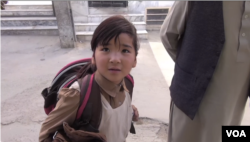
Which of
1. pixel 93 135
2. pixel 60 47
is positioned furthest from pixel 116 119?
pixel 60 47

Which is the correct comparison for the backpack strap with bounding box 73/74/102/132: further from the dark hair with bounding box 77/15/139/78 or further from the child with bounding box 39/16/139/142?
the dark hair with bounding box 77/15/139/78

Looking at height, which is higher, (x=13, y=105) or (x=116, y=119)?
(x=116, y=119)

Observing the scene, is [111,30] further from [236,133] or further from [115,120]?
[236,133]

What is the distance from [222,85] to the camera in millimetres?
709

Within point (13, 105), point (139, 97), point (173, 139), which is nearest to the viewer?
point (173, 139)

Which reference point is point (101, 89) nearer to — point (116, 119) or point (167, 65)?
point (116, 119)

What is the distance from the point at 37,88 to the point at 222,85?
5.95 ft

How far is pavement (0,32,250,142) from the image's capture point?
1225mm

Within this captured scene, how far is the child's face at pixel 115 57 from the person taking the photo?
23.7 inches

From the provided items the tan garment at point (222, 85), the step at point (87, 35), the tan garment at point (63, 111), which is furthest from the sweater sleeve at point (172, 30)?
the step at point (87, 35)

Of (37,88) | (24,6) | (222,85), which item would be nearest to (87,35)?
(37,88)

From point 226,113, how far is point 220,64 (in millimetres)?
233

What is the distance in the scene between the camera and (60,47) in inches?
125

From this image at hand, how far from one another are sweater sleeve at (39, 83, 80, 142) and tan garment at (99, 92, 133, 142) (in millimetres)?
108
